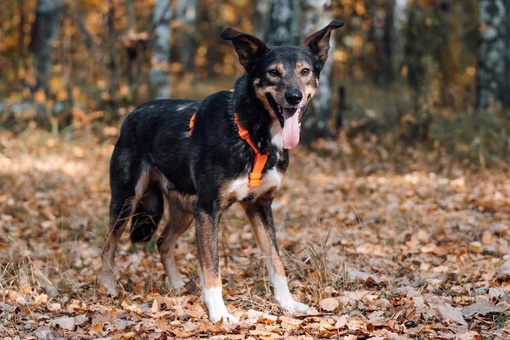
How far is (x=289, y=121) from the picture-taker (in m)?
4.41

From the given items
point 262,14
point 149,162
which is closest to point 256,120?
point 149,162

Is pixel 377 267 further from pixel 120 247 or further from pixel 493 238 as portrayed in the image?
pixel 120 247

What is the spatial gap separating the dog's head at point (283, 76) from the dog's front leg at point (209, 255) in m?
0.72

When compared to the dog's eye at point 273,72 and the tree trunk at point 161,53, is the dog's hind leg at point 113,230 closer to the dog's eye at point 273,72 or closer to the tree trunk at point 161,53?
the dog's eye at point 273,72

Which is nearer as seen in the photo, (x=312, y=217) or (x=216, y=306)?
(x=216, y=306)

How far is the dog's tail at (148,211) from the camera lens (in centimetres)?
564

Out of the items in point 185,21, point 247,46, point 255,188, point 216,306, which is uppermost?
point 185,21

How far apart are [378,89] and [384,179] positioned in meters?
8.14

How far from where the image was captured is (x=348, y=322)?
164 inches

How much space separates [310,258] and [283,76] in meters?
1.34

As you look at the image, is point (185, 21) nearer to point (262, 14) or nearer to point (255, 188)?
point (262, 14)

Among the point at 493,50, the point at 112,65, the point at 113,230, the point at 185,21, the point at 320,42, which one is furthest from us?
the point at 185,21

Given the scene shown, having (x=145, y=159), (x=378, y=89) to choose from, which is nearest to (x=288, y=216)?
(x=145, y=159)

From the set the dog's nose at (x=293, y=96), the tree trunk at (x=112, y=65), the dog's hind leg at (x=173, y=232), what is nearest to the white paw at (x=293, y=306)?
the dog's hind leg at (x=173, y=232)
